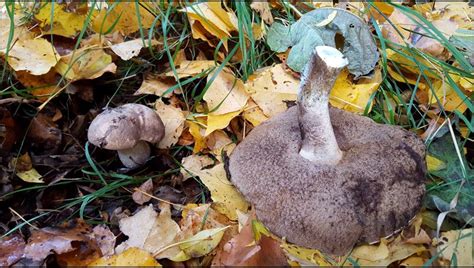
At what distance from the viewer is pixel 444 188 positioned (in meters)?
1.38

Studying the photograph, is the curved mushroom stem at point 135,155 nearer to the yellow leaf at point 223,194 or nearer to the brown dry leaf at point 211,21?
the yellow leaf at point 223,194

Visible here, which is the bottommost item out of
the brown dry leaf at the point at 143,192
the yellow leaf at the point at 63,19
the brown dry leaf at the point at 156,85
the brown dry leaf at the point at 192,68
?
the brown dry leaf at the point at 143,192

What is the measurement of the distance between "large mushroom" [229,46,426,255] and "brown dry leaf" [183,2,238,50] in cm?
59

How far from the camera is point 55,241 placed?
1292 mm

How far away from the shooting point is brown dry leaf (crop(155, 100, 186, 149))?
1.68 m

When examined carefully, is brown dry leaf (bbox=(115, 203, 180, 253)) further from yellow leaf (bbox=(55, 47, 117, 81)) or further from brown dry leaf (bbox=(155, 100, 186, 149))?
yellow leaf (bbox=(55, 47, 117, 81))

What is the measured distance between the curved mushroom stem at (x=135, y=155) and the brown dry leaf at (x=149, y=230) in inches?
12.6

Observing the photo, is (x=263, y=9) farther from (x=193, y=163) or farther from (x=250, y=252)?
(x=250, y=252)

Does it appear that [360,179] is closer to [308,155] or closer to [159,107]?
[308,155]

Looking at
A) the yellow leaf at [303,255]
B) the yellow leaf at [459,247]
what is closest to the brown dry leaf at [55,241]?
the yellow leaf at [303,255]

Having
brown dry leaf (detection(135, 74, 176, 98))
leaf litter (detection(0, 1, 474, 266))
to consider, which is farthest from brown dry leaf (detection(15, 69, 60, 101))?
brown dry leaf (detection(135, 74, 176, 98))

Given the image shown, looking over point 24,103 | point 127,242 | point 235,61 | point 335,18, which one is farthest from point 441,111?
point 24,103

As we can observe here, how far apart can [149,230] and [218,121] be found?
1.61ft

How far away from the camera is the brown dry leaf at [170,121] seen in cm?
168
